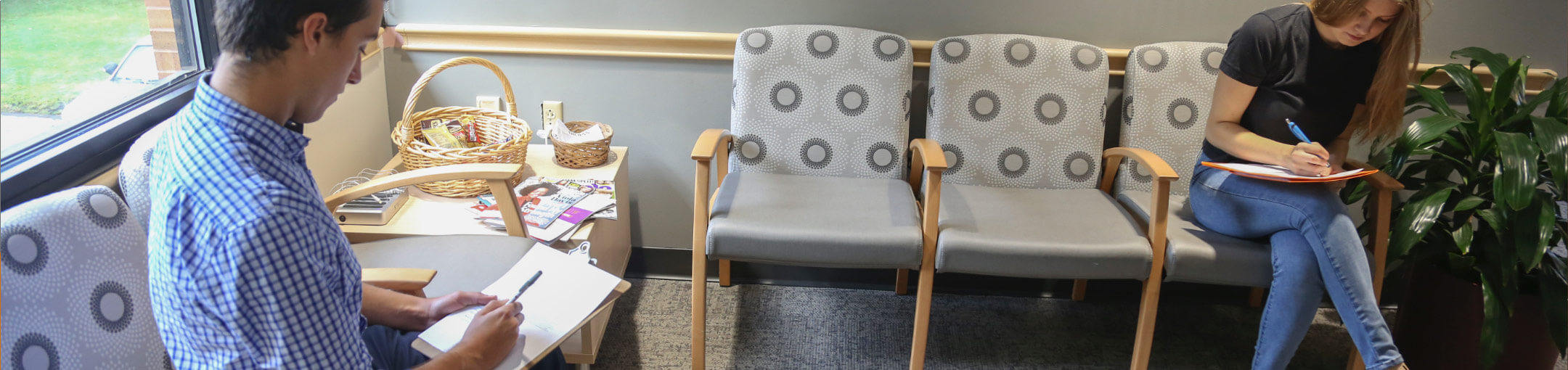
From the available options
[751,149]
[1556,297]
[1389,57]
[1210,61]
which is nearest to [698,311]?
[751,149]

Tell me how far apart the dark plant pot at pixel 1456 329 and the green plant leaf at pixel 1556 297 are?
50 mm

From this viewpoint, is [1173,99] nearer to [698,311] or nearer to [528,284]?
[698,311]

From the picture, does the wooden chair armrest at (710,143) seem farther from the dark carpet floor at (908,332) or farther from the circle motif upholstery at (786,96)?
→ the dark carpet floor at (908,332)

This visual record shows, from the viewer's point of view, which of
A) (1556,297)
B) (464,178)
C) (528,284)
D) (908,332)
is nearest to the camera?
(528,284)

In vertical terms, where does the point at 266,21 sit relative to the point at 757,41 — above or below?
above

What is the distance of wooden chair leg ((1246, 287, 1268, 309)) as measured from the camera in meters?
2.63

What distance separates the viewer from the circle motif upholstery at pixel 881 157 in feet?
7.70

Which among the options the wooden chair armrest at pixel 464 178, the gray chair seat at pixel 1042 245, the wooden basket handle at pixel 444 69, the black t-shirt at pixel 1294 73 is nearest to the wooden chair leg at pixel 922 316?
the gray chair seat at pixel 1042 245

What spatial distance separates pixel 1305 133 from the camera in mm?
2004

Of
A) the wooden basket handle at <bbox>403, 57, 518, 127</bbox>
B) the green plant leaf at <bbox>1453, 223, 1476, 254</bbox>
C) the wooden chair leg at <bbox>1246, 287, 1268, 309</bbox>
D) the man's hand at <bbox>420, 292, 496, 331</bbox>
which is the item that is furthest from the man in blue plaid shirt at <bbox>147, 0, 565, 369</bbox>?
the wooden chair leg at <bbox>1246, 287, 1268, 309</bbox>

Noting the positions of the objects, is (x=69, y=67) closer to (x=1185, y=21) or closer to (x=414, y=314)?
(x=414, y=314)

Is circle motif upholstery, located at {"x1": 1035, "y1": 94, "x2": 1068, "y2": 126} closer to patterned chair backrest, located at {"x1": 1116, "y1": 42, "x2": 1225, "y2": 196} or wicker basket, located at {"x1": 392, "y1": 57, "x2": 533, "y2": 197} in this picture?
patterned chair backrest, located at {"x1": 1116, "y1": 42, "x2": 1225, "y2": 196}

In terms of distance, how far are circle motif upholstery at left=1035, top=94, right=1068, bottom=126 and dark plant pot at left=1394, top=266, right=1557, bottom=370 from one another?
0.90 metres

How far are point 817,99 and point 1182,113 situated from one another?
91cm
